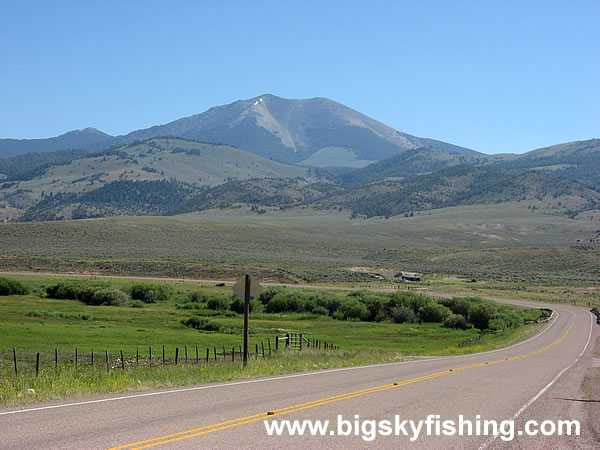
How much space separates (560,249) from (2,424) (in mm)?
160486

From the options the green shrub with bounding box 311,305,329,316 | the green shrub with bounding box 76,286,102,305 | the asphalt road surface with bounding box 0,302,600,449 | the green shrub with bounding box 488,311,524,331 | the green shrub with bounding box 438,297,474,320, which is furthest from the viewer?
the green shrub with bounding box 76,286,102,305

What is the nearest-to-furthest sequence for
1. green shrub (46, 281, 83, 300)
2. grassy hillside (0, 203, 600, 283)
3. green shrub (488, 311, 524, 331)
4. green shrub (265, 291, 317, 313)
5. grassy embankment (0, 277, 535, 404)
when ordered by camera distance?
grassy embankment (0, 277, 535, 404) → green shrub (488, 311, 524, 331) → green shrub (265, 291, 317, 313) → green shrub (46, 281, 83, 300) → grassy hillside (0, 203, 600, 283)

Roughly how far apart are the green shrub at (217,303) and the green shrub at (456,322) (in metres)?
20.7

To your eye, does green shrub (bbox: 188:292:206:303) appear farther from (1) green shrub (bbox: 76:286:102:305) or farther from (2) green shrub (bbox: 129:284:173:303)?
(1) green shrub (bbox: 76:286:102:305)

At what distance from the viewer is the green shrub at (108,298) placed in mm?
63344

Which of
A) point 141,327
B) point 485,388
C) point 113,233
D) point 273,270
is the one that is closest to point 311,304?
point 141,327

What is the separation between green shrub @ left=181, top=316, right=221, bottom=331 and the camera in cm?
4765

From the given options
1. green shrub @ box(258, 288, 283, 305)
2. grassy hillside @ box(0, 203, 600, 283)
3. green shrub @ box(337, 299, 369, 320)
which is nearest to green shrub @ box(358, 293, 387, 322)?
green shrub @ box(337, 299, 369, 320)

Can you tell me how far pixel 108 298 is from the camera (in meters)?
63.7

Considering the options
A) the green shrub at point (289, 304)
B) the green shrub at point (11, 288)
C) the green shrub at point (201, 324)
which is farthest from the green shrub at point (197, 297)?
the green shrub at point (11, 288)

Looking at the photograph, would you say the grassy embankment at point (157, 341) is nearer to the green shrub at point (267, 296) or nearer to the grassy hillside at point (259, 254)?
the green shrub at point (267, 296)

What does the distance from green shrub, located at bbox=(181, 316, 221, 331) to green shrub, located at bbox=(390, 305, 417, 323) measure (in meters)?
19.5

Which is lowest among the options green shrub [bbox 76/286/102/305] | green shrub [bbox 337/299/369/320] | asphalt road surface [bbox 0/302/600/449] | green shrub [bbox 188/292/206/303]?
green shrub [bbox 337/299/369/320]

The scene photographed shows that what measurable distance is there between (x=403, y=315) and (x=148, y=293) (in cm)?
2653
